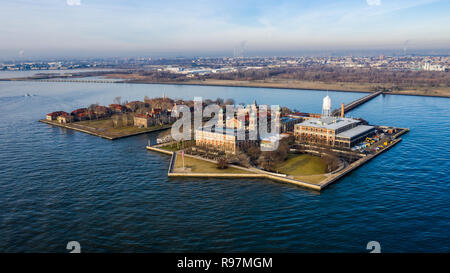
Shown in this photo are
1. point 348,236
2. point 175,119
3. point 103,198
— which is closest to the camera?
point 348,236

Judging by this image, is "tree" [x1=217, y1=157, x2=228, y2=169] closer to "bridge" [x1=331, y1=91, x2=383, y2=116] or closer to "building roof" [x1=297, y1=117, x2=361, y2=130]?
"building roof" [x1=297, y1=117, x2=361, y2=130]

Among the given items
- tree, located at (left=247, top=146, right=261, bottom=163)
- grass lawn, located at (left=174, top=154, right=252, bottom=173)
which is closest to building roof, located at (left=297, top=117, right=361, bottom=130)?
tree, located at (left=247, top=146, right=261, bottom=163)

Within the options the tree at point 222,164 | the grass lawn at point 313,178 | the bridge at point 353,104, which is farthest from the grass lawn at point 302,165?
the bridge at point 353,104

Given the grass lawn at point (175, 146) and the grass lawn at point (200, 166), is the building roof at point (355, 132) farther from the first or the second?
the grass lawn at point (175, 146)

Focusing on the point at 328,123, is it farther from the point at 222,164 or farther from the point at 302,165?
the point at 222,164
